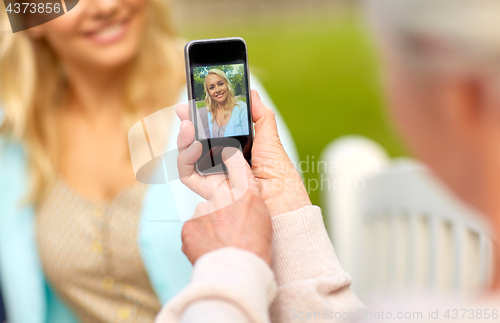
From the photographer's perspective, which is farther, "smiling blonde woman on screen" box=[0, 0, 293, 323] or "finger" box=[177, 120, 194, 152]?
"smiling blonde woman on screen" box=[0, 0, 293, 323]

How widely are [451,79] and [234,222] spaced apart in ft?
0.60

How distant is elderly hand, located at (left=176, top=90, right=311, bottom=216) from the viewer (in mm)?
321

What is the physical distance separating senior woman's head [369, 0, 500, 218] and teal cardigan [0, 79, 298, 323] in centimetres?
31

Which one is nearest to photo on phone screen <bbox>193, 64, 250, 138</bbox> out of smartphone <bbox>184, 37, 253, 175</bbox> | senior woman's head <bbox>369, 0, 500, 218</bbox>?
smartphone <bbox>184, 37, 253, 175</bbox>

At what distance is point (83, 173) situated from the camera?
609 mm

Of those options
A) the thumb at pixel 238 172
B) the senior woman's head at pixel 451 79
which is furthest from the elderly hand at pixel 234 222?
the senior woman's head at pixel 451 79

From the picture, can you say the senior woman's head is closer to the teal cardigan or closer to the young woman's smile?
the young woman's smile

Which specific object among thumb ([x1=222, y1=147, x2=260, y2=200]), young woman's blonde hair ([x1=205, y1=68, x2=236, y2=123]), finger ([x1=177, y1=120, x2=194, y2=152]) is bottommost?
thumb ([x1=222, y1=147, x2=260, y2=200])

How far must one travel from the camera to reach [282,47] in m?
1.09

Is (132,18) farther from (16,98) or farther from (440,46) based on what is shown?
(440,46)

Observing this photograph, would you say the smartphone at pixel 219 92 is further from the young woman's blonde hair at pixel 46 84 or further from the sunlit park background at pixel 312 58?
the young woman's blonde hair at pixel 46 84

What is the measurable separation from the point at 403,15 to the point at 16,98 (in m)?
0.64

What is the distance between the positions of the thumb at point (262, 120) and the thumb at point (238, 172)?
0.02 meters

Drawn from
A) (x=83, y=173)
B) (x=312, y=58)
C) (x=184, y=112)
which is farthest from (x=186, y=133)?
(x=312, y=58)
